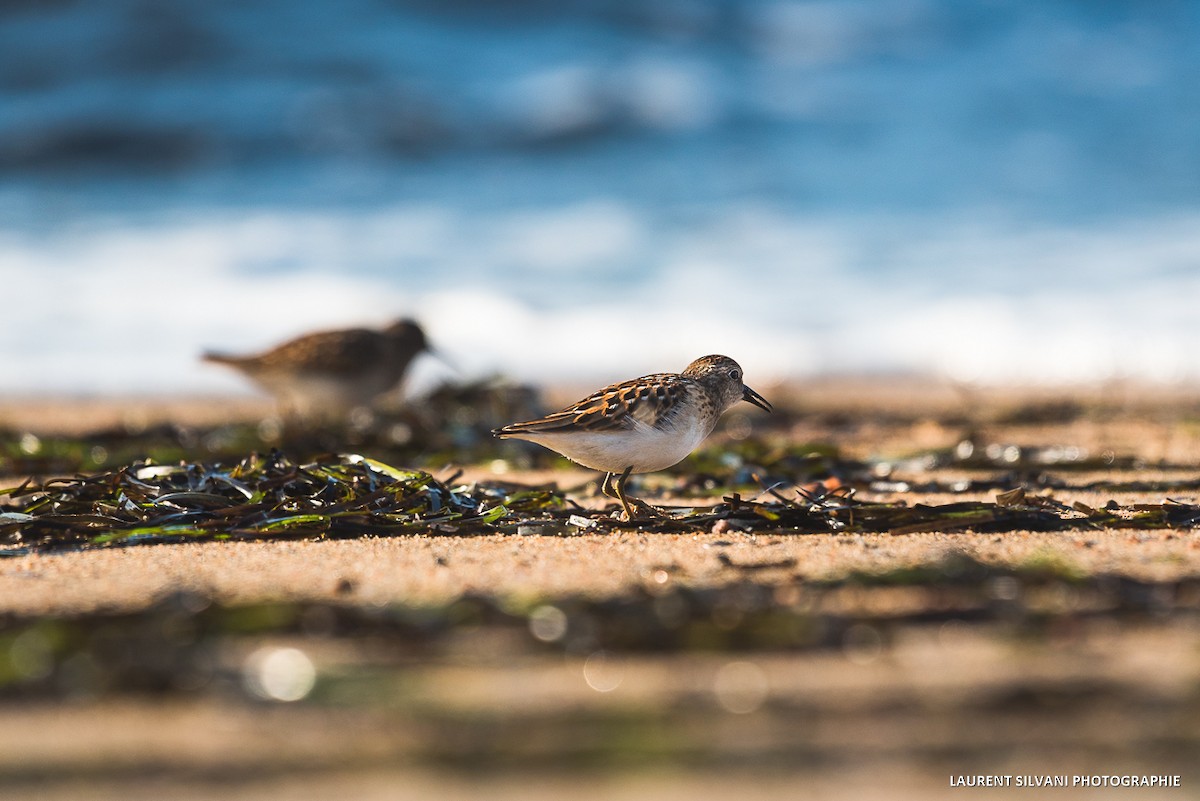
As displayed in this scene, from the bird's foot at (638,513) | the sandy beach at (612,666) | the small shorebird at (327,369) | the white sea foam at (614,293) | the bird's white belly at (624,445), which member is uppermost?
the white sea foam at (614,293)

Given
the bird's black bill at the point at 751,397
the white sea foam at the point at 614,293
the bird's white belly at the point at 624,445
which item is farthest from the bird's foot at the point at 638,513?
the white sea foam at the point at 614,293

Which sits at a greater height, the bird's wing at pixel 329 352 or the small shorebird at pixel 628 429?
the bird's wing at pixel 329 352

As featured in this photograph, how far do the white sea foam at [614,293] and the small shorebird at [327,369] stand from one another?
3.90m

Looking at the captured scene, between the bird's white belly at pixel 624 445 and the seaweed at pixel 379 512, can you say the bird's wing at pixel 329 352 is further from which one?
the bird's white belly at pixel 624 445

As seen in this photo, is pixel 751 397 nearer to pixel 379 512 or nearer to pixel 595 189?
pixel 379 512

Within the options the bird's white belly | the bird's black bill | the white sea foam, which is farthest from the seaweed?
the white sea foam

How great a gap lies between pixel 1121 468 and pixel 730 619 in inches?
125

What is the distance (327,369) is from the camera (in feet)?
22.4

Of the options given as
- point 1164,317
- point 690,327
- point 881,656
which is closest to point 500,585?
point 881,656

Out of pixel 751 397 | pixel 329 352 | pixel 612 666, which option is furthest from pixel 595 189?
pixel 612 666

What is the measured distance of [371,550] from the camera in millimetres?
3074

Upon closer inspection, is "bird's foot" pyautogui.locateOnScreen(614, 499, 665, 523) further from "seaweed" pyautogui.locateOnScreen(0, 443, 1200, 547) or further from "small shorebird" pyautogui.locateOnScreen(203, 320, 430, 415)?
"small shorebird" pyautogui.locateOnScreen(203, 320, 430, 415)

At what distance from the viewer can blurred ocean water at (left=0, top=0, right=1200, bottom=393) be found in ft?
42.7

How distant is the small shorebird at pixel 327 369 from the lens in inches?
268
